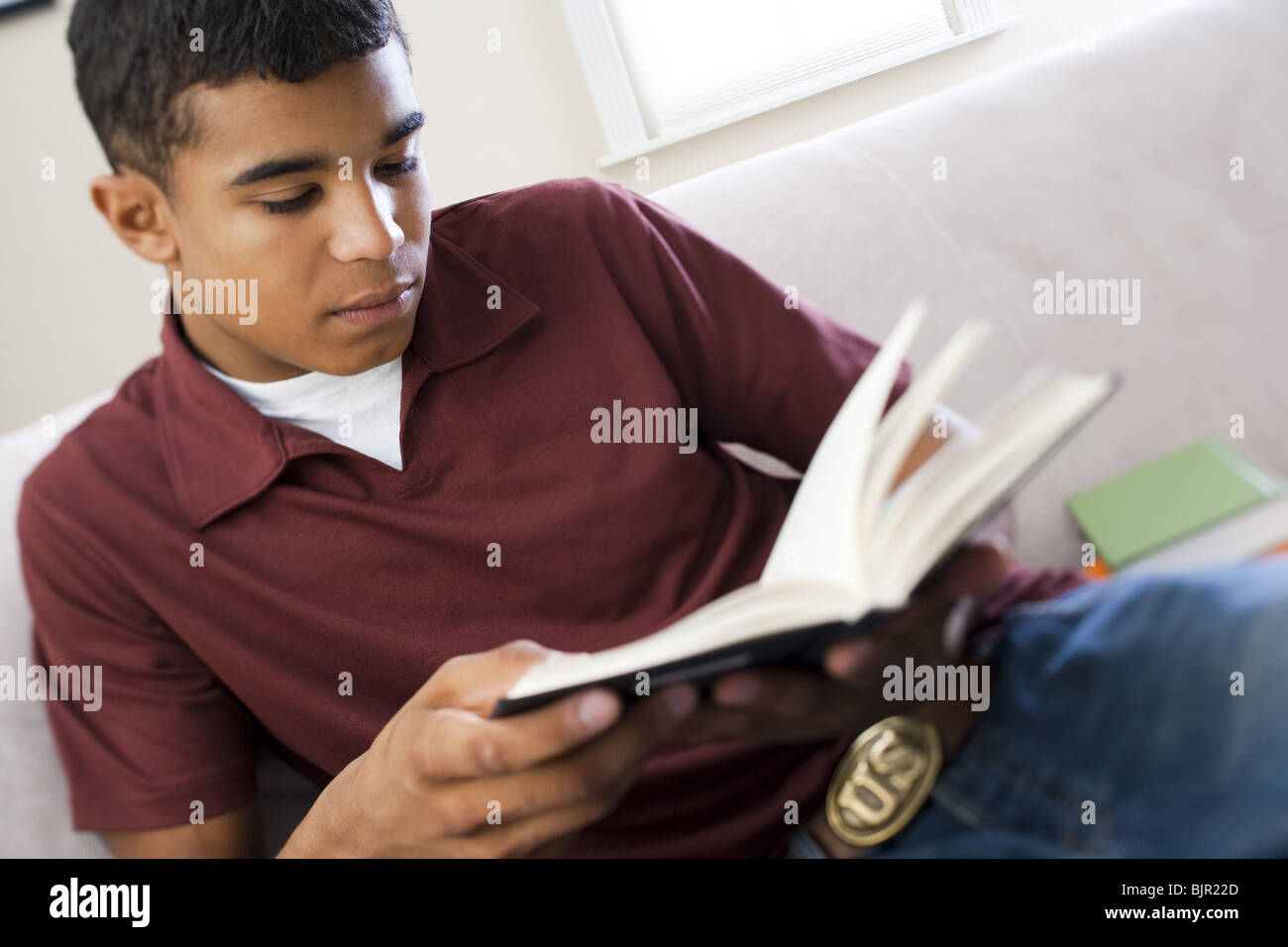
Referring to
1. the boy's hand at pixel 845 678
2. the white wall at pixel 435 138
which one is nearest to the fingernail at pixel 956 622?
the boy's hand at pixel 845 678

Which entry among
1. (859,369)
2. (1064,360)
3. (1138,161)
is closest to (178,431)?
(859,369)

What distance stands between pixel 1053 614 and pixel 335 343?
636 mm

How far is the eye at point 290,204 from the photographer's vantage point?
0.96 metres

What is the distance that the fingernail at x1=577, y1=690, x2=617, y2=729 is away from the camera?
576 millimetres

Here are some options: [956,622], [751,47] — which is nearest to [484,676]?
[956,622]

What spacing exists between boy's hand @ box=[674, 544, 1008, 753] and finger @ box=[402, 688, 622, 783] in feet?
0.24

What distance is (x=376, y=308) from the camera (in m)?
1.01

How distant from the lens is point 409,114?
1001 millimetres

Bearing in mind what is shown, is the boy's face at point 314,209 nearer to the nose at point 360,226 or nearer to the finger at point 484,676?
the nose at point 360,226

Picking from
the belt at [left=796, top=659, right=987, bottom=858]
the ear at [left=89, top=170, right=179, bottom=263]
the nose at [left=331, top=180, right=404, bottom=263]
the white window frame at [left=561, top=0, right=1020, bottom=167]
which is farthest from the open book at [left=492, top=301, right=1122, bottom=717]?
the white window frame at [left=561, top=0, right=1020, bottom=167]

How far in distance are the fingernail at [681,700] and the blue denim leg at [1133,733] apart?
0.27 m

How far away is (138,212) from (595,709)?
0.72 metres

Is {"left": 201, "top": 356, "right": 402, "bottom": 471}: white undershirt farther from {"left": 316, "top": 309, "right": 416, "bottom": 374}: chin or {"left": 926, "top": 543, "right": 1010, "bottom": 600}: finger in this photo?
{"left": 926, "top": 543, "right": 1010, "bottom": 600}: finger

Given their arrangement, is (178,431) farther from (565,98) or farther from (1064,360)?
(565,98)
